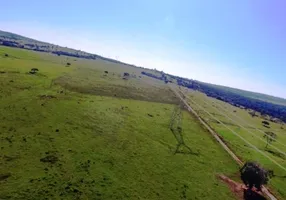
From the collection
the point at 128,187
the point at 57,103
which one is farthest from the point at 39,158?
the point at 57,103

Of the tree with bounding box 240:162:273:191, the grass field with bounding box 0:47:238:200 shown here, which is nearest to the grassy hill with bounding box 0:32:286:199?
the grass field with bounding box 0:47:238:200

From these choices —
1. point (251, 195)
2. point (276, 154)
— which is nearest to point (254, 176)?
point (251, 195)

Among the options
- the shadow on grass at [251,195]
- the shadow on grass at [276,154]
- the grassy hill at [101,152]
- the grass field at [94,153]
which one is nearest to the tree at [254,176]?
the shadow on grass at [251,195]

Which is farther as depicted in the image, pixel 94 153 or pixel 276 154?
pixel 276 154

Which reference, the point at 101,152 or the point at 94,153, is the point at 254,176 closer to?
the point at 101,152

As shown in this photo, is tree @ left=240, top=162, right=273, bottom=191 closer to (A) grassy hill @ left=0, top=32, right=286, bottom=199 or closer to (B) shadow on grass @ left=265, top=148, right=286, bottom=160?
(A) grassy hill @ left=0, top=32, right=286, bottom=199

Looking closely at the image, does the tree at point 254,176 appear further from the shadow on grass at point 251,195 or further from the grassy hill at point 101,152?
the grassy hill at point 101,152

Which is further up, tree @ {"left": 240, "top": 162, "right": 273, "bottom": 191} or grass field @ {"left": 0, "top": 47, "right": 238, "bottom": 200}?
tree @ {"left": 240, "top": 162, "right": 273, "bottom": 191}

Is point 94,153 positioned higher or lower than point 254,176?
lower
